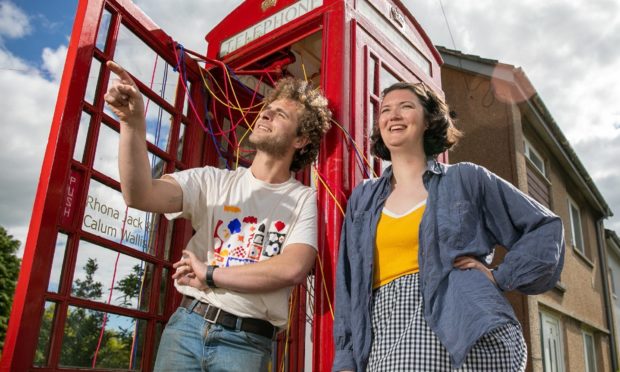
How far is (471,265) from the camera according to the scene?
1.70 m

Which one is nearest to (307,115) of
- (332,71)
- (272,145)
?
(272,145)

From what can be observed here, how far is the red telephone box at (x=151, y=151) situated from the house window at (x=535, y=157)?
5424 millimetres

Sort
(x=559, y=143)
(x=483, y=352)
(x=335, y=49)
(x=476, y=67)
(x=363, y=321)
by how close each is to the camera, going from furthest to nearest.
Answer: (x=559, y=143) < (x=476, y=67) < (x=335, y=49) < (x=363, y=321) < (x=483, y=352)

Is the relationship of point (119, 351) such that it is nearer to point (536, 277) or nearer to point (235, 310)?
point (235, 310)

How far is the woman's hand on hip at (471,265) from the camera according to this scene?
1.70 meters

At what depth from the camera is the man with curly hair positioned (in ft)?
6.63

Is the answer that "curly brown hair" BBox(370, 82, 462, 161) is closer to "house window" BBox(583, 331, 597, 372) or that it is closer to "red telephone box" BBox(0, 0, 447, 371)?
"red telephone box" BBox(0, 0, 447, 371)

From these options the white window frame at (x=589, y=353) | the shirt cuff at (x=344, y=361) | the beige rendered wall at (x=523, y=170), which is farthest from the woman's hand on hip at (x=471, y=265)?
the white window frame at (x=589, y=353)

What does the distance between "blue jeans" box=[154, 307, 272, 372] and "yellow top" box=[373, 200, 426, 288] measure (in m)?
0.59

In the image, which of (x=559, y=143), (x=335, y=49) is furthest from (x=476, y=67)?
(x=335, y=49)

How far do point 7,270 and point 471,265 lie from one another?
89.9 ft

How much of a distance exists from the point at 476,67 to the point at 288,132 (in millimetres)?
6431

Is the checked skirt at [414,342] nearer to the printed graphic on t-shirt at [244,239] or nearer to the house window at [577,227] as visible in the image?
the printed graphic on t-shirt at [244,239]

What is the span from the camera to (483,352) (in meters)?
1.57
